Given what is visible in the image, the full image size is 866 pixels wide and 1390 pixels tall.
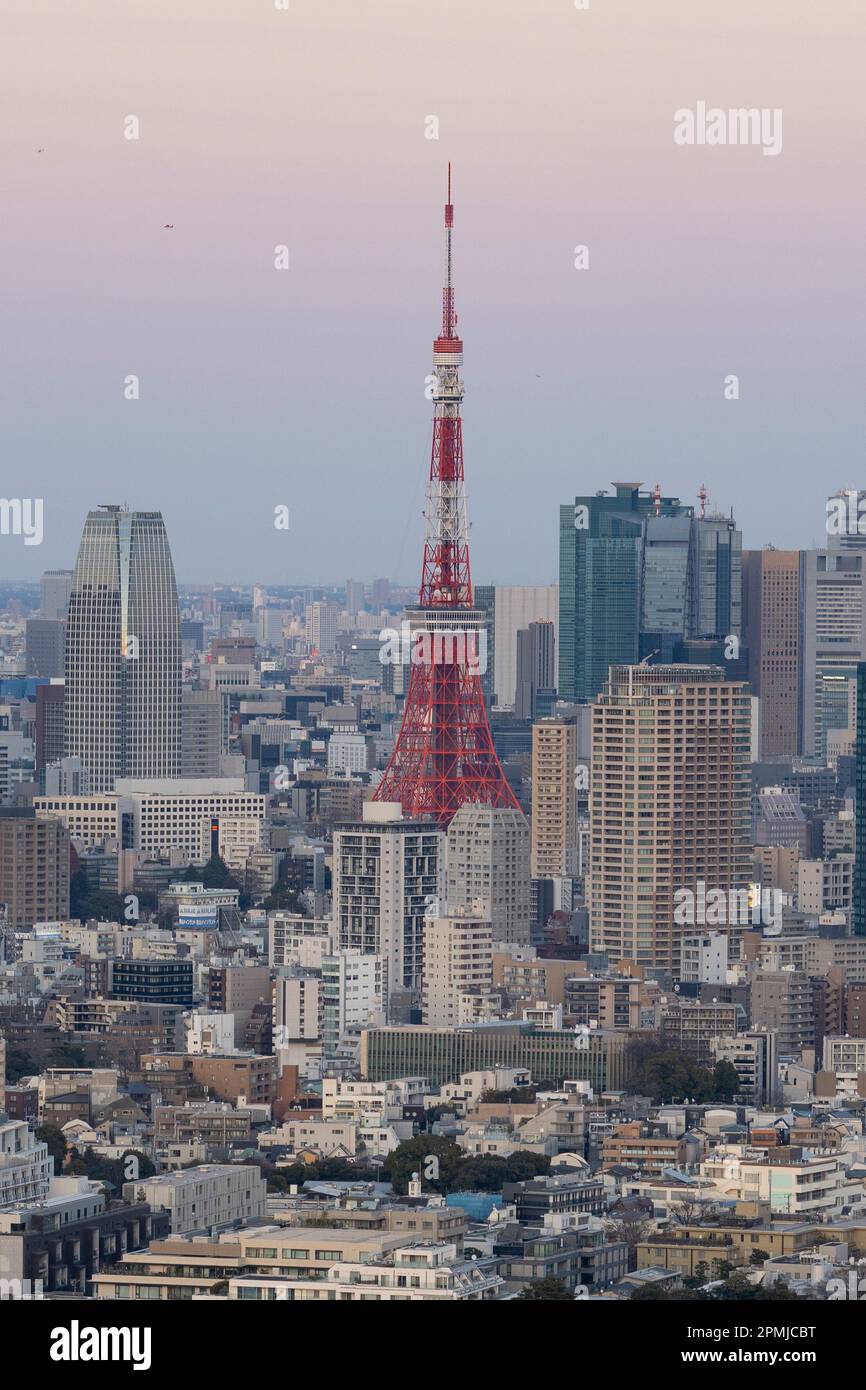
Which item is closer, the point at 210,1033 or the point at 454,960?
the point at 210,1033

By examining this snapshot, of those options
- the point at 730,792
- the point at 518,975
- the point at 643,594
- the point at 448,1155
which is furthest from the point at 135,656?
the point at 448,1155

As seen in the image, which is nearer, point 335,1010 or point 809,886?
point 335,1010

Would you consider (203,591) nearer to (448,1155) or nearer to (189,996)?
(189,996)

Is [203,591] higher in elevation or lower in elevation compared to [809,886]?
higher

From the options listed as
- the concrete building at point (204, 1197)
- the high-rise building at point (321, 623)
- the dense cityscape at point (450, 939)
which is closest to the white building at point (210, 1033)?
the dense cityscape at point (450, 939)

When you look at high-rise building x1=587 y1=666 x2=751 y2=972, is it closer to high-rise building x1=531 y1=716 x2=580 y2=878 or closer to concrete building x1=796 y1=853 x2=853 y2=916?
concrete building x1=796 y1=853 x2=853 y2=916

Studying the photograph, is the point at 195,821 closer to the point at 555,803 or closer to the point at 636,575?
the point at 555,803

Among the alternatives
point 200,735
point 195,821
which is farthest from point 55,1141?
point 200,735
